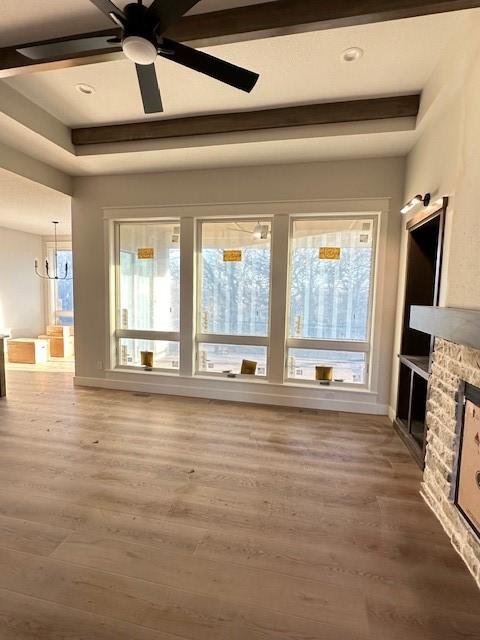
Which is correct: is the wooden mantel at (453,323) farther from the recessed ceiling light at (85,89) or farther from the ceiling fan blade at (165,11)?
the recessed ceiling light at (85,89)

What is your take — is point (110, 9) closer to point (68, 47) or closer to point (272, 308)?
point (68, 47)

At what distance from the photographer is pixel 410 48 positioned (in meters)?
2.28

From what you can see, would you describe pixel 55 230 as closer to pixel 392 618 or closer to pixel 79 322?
pixel 79 322

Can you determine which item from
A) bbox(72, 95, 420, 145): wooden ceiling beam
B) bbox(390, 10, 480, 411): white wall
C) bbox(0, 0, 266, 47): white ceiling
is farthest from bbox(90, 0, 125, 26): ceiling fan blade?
bbox(390, 10, 480, 411): white wall

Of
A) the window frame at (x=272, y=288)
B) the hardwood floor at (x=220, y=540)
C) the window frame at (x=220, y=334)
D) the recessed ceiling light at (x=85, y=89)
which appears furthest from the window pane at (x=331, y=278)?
the recessed ceiling light at (x=85, y=89)

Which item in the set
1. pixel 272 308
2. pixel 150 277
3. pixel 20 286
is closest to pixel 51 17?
pixel 150 277

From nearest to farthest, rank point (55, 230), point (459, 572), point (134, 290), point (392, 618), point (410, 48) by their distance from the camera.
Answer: point (392, 618) → point (459, 572) → point (410, 48) → point (134, 290) → point (55, 230)

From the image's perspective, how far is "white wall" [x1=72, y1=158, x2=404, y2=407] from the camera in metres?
3.62

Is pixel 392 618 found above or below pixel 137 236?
below

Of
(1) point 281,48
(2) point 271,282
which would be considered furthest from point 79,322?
(1) point 281,48

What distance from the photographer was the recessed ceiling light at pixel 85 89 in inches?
Result: 110

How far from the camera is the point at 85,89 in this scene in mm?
2857

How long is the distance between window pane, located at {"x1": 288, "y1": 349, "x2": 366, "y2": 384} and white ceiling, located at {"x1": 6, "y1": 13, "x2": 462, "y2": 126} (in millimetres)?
2715

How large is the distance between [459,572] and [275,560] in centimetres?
97
